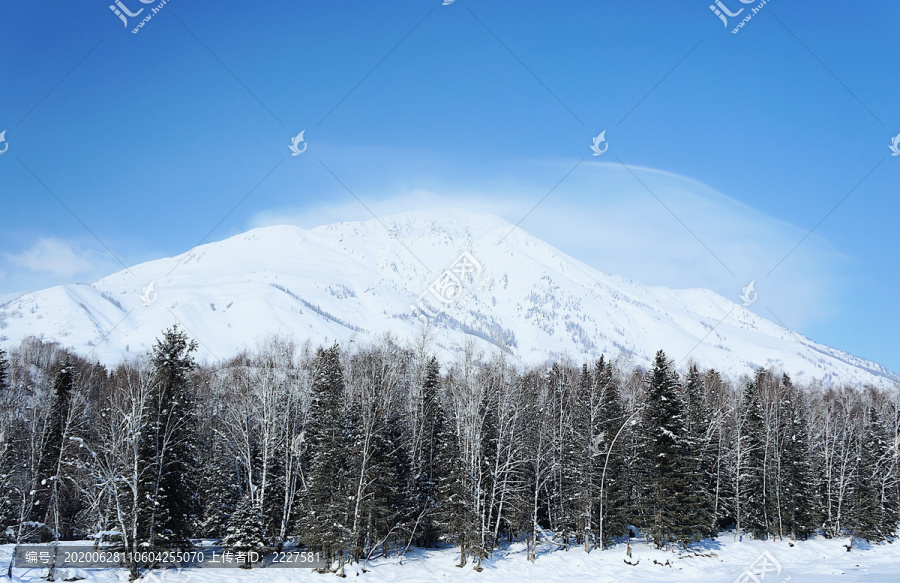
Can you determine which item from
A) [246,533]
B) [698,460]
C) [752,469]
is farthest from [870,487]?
[246,533]

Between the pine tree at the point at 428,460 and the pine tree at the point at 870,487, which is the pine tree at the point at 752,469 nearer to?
the pine tree at the point at 870,487

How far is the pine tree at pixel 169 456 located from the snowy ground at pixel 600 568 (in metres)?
2.70

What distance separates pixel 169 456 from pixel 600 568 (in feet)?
95.7

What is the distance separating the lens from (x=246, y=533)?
36.1 metres

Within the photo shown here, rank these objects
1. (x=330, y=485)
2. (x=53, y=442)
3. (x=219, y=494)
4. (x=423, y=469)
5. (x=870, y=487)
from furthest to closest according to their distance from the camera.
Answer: (x=870, y=487)
(x=423, y=469)
(x=53, y=442)
(x=219, y=494)
(x=330, y=485)

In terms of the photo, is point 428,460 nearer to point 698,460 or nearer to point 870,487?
point 698,460

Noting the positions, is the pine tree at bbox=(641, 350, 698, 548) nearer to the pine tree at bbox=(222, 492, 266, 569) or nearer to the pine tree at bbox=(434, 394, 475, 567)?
the pine tree at bbox=(434, 394, 475, 567)

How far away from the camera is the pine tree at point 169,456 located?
32.8m

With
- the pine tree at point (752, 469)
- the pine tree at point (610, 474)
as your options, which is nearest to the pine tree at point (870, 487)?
the pine tree at point (752, 469)

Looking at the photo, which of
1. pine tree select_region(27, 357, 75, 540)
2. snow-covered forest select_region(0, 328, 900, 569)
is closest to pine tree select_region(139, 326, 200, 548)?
snow-covered forest select_region(0, 328, 900, 569)
